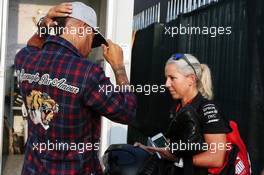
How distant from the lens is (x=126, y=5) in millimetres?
4223

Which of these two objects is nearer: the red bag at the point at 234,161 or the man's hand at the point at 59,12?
the man's hand at the point at 59,12

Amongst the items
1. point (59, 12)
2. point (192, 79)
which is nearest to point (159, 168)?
point (192, 79)

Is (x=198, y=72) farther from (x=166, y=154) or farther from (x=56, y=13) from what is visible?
(x=56, y=13)

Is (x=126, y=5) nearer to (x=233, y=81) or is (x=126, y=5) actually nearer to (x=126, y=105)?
(x=233, y=81)

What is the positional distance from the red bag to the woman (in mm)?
40

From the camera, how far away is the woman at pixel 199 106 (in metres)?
2.24

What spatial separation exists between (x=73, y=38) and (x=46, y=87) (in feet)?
0.91

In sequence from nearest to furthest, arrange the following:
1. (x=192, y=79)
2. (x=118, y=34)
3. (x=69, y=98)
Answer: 1. (x=69, y=98)
2. (x=192, y=79)
3. (x=118, y=34)

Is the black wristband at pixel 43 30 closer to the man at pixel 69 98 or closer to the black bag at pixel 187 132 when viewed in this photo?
the man at pixel 69 98

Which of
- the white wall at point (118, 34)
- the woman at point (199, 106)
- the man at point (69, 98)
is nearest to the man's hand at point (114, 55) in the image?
the man at point (69, 98)

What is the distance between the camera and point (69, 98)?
1991mm

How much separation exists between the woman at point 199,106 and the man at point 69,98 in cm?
43

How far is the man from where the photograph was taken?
1.98 meters

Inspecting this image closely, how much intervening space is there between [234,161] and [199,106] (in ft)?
1.14
